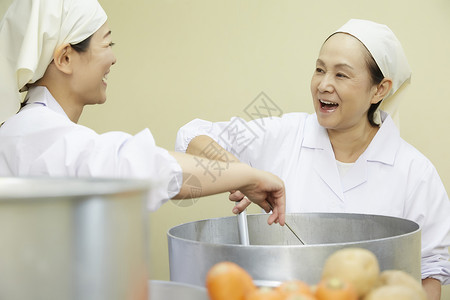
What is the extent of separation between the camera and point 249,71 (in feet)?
7.57

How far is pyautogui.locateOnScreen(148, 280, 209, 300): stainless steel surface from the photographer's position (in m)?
0.64

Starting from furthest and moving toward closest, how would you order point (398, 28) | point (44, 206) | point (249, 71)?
point (249, 71)
point (398, 28)
point (44, 206)

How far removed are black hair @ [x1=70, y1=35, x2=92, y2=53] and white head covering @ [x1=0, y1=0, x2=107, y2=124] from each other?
1 centimetres

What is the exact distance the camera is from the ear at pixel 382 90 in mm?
1764

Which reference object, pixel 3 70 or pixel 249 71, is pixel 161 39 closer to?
pixel 249 71

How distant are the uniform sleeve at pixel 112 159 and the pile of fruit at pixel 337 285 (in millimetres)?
224

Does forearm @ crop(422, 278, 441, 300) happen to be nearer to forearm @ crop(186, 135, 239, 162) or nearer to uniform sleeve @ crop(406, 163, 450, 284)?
uniform sleeve @ crop(406, 163, 450, 284)

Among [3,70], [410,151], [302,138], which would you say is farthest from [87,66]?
[410,151]

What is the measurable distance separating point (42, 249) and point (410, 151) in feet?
4.95

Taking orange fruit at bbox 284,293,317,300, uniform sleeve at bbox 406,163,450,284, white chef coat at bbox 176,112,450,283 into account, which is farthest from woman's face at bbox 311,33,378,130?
orange fruit at bbox 284,293,317,300

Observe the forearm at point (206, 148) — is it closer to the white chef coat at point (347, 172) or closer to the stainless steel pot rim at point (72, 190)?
the white chef coat at point (347, 172)

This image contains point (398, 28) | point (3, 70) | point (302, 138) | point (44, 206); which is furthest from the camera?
point (398, 28)

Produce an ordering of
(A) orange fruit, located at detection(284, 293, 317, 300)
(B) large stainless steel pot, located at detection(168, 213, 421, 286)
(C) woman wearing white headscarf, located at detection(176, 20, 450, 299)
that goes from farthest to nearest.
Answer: (C) woman wearing white headscarf, located at detection(176, 20, 450, 299), (B) large stainless steel pot, located at detection(168, 213, 421, 286), (A) orange fruit, located at detection(284, 293, 317, 300)

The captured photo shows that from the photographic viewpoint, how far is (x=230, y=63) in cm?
233
